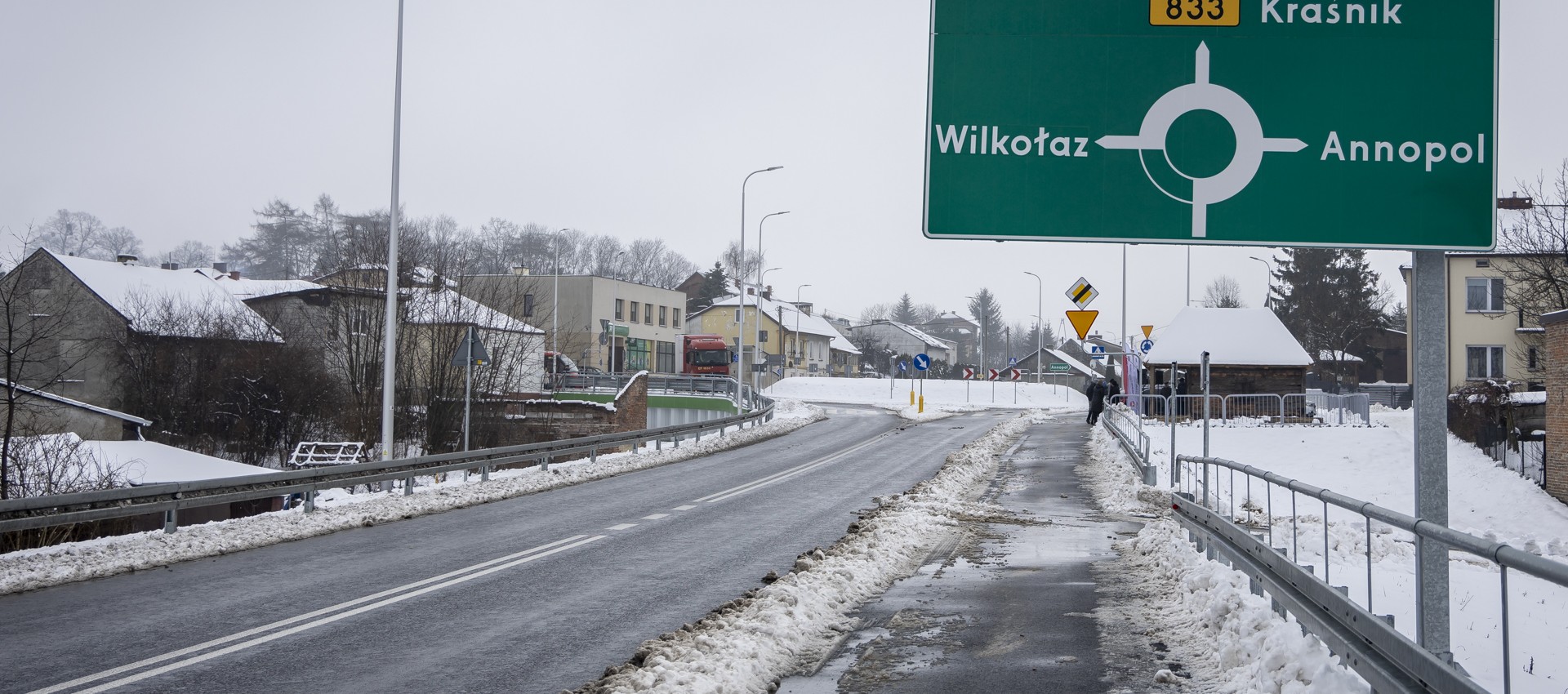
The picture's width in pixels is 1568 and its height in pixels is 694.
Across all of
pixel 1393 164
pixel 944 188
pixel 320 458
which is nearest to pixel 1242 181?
pixel 1393 164

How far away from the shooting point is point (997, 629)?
8484mm

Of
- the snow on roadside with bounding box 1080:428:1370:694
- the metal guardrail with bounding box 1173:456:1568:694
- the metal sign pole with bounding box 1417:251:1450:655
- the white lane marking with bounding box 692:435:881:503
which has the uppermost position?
the metal sign pole with bounding box 1417:251:1450:655

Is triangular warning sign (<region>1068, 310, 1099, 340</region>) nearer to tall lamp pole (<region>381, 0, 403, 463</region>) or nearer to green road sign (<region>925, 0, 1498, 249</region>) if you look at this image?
tall lamp pole (<region>381, 0, 403, 463</region>)

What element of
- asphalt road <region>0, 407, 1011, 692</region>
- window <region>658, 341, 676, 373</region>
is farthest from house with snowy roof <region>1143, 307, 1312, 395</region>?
window <region>658, 341, 676, 373</region>

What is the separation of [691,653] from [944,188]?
3402 millimetres

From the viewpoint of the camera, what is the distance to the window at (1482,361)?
48844 mm

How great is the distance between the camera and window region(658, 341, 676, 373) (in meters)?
90.4

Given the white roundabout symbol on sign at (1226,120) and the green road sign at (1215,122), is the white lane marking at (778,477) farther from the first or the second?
the white roundabout symbol on sign at (1226,120)

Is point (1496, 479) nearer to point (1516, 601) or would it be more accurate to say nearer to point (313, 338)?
point (1516, 601)

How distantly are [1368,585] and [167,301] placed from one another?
42.9 m

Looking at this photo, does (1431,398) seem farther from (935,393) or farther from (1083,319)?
(935,393)

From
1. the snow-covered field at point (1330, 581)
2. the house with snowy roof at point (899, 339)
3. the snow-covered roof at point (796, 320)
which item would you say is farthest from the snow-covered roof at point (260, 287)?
the house with snowy roof at point (899, 339)

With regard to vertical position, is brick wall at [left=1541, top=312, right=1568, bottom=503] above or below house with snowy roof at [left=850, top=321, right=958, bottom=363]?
below

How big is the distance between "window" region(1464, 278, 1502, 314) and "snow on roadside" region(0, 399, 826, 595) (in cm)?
4108
